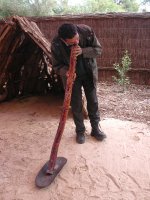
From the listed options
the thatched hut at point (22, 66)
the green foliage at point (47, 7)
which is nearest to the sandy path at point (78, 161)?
the thatched hut at point (22, 66)

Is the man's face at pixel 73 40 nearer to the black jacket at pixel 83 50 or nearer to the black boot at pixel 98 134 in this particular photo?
the black jacket at pixel 83 50

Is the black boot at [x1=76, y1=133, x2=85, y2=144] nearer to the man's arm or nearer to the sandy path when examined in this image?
the sandy path

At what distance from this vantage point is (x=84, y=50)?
3.72 m

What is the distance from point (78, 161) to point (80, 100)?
2.52 ft

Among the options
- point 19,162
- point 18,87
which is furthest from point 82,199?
point 18,87

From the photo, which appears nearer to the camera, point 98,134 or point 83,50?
point 83,50

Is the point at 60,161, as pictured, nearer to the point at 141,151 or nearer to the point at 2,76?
the point at 141,151

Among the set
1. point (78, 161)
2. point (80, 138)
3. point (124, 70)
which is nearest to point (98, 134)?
point (80, 138)

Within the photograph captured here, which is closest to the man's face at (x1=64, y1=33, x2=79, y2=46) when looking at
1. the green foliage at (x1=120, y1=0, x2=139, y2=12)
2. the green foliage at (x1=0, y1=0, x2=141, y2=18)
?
the green foliage at (x1=0, y1=0, x2=141, y2=18)

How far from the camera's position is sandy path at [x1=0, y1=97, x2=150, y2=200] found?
3.22 m

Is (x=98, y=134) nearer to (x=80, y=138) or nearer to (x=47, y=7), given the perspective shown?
(x=80, y=138)

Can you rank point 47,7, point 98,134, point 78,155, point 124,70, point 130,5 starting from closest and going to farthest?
point 78,155 < point 98,134 < point 124,70 < point 47,7 < point 130,5

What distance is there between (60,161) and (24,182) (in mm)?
469

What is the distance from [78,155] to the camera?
3816 millimetres
